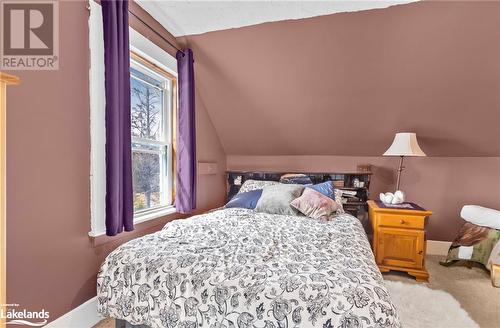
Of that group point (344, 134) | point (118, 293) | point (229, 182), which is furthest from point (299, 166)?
point (118, 293)

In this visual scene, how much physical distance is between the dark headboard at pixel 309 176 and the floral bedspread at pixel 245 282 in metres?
1.55

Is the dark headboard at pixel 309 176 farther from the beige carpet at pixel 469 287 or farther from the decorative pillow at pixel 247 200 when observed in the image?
the beige carpet at pixel 469 287

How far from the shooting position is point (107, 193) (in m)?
1.68

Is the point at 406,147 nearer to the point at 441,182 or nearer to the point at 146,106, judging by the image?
the point at 441,182

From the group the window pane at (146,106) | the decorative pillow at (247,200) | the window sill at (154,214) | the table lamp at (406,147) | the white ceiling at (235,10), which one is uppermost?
the white ceiling at (235,10)

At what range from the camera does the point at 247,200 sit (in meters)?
2.75

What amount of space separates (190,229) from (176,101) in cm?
148

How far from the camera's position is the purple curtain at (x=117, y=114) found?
5.53ft

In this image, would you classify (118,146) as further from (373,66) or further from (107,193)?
(373,66)

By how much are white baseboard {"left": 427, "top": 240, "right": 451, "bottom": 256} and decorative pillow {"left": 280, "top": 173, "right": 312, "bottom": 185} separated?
164 centimetres

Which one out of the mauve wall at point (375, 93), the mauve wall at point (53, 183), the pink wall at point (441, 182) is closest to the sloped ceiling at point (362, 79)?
the mauve wall at point (375, 93)

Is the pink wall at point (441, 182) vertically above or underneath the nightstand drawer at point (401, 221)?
above

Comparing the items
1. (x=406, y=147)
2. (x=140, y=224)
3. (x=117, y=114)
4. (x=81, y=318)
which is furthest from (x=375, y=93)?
(x=81, y=318)

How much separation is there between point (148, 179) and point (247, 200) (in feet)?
3.36
